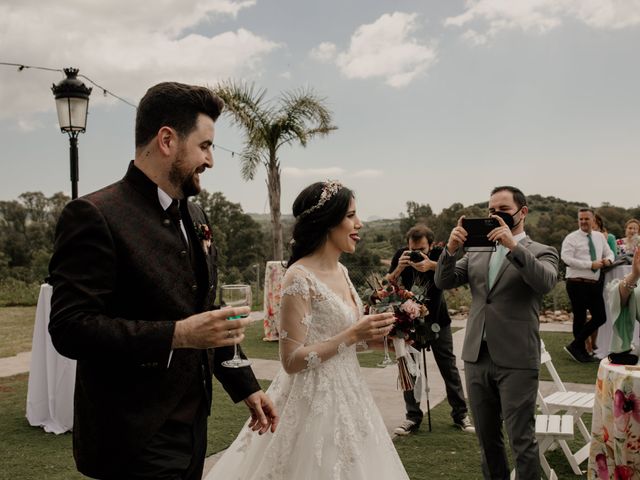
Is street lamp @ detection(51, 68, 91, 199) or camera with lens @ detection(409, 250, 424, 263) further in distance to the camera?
street lamp @ detection(51, 68, 91, 199)

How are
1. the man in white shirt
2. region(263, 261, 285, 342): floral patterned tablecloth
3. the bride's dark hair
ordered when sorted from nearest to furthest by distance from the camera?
the bride's dark hair → the man in white shirt → region(263, 261, 285, 342): floral patterned tablecloth

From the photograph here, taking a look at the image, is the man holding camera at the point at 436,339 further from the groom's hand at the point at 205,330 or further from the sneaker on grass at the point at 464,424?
the groom's hand at the point at 205,330

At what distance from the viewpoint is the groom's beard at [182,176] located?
215 centimetres

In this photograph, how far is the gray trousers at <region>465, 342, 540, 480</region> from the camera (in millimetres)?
4035

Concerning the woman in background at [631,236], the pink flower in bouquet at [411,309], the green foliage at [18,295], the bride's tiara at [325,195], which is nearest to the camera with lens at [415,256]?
the pink flower in bouquet at [411,309]

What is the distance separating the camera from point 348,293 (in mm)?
3713

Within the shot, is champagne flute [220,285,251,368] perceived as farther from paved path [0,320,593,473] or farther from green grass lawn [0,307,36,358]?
green grass lawn [0,307,36,358]

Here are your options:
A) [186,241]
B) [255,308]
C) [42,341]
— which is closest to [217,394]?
[42,341]

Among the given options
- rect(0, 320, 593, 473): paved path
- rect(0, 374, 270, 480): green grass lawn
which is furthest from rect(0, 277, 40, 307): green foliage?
rect(0, 374, 270, 480): green grass lawn

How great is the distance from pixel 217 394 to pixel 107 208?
251 inches

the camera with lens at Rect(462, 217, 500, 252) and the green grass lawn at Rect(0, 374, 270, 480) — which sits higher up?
the camera with lens at Rect(462, 217, 500, 252)

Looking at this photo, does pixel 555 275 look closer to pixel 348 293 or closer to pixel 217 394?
pixel 348 293

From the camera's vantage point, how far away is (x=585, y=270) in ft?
32.4

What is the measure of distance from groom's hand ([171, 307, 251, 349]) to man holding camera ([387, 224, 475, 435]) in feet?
14.1
